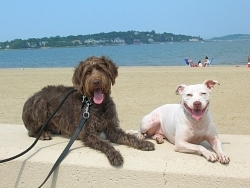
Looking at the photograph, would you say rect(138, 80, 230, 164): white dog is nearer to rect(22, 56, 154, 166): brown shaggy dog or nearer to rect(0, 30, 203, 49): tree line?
rect(22, 56, 154, 166): brown shaggy dog

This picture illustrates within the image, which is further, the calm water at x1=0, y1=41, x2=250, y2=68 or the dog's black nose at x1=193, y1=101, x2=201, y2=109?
the calm water at x1=0, y1=41, x2=250, y2=68

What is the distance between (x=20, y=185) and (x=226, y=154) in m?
2.59

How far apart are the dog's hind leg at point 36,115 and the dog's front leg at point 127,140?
0.98 m

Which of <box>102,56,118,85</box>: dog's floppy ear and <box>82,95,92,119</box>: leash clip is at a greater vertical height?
<box>102,56,118,85</box>: dog's floppy ear

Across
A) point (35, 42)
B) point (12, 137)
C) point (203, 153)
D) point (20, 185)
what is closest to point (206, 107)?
point (203, 153)

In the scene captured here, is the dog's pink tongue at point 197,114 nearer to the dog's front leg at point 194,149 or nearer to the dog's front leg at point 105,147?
the dog's front leg at point 194,149

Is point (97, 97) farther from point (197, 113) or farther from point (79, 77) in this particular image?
point (197, 113)

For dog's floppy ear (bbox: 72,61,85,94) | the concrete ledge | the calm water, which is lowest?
the calm water

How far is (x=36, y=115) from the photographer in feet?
16.6

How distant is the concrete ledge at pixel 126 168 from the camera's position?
142 inches

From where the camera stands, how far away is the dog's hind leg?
505 centimetres

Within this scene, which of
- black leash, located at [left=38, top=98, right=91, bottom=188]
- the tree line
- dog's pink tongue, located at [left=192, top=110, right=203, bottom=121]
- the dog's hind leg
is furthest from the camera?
the tree line

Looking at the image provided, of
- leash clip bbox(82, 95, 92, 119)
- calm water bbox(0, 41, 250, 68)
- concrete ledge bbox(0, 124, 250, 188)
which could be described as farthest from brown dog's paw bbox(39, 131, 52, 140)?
calm water bbox(0, 41, 250, 68)

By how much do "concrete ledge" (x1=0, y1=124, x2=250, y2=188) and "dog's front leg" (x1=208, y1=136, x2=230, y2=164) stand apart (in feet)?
0.20
